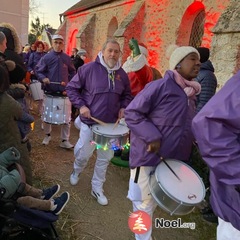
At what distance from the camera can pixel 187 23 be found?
928 cm

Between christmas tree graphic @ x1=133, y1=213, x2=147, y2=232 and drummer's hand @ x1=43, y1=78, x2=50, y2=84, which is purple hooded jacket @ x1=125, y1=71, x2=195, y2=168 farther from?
drummer's hand @ x1=43, y1=78, x2=50, y2=84

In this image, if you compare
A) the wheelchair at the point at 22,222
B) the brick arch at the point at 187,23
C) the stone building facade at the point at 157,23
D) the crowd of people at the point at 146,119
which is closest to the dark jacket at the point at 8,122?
the crowd of people at the point at 146,119

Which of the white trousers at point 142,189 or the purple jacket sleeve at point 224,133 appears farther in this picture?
the white trousers at point 142,189

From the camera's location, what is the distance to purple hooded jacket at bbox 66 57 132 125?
336 cm

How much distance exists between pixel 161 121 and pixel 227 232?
1115mm

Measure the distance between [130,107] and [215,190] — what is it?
1128 millimetres

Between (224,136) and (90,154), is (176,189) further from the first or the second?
(90,154)

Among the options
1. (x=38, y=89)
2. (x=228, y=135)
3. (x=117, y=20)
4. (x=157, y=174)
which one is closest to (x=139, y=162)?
(x=157, y=174)

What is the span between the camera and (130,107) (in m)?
2.40

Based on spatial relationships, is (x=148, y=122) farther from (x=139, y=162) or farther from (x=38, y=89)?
(x=38, y=89)

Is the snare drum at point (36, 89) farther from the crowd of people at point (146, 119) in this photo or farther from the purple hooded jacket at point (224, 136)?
the purple hooded jacket at point (224, 136)

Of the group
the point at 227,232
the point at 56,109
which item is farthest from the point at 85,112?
the point at 227,232

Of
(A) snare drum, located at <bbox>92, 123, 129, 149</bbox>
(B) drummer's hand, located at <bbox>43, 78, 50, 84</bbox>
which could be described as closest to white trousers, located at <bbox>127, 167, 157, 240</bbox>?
(A) snare drum, located at <bbox>92, 123, 129, 149</bbox>

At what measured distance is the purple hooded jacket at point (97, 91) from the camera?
3357mm
